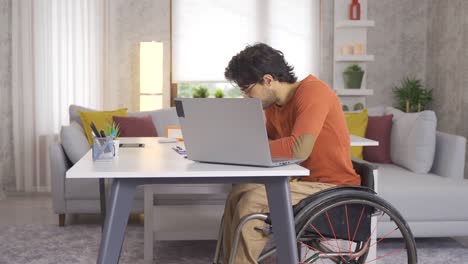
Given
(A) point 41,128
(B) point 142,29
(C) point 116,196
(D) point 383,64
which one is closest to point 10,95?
(A) point 41,128

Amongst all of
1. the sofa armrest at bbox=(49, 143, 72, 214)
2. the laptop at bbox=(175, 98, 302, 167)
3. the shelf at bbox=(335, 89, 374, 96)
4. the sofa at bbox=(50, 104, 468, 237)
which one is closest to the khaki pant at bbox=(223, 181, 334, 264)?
the laptop at bbox=(175, 98, 302, 167)

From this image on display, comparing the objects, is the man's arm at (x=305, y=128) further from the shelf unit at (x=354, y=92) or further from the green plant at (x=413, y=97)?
the green plant at (x=413, y=97)

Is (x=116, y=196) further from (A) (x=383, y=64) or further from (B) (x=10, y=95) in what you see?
(A) (x=383, y=64)

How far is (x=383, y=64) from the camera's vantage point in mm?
6992

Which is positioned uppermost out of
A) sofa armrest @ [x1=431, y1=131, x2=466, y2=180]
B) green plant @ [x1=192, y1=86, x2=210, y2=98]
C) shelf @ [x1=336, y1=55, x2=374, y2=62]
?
shelf @ [x1=336, y1=55, x2=374, y2=62]

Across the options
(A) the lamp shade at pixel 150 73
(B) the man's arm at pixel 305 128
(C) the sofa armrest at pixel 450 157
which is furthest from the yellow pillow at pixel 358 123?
(B) the man's arm at pixel 305 128

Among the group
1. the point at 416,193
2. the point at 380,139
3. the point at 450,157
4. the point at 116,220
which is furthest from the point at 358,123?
the point at 116,220

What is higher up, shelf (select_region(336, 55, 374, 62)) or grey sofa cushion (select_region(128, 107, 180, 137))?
shelf (select_region(336, 55, 374, 62))

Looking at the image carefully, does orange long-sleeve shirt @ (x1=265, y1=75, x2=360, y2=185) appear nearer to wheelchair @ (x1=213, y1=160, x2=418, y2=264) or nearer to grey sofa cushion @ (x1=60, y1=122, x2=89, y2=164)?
wheelchair @ (x1=213, y1=160, x2=418, y2=264)

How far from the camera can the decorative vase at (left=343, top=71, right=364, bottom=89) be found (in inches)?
258

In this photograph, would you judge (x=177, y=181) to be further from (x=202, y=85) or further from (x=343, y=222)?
(x=202, y=85)

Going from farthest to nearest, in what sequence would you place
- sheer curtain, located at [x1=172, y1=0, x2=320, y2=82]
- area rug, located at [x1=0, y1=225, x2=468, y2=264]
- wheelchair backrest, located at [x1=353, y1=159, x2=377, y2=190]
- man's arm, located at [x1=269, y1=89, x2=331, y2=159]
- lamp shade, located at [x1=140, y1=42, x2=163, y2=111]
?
sheer curtain, located at [x1=172, y1=0, x2=320, y2=82] < lamp shade, located at [x1=140, y1=42, x2=163, y2=111] < area rug, located at [x1=0, y1=225, x2=468, y2=264] < wheelchair backrest, located at [x1=353, y1=159, x2=377, y2=190] < man's arm, located at [x1=269, y1=89, x2=331, y2=159]

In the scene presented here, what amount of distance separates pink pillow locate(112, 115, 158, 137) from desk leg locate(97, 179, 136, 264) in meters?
3.08

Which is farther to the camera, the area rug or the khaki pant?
the area rug
